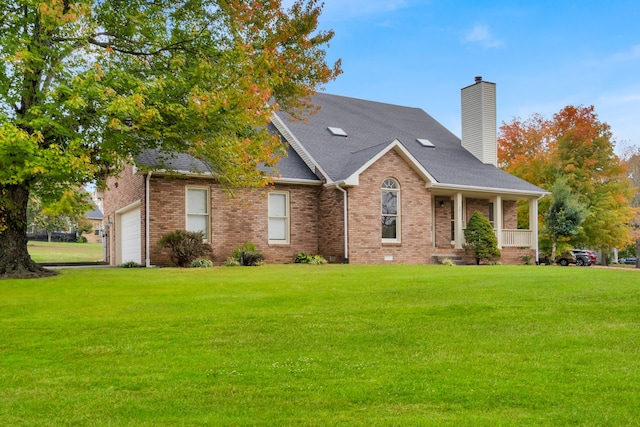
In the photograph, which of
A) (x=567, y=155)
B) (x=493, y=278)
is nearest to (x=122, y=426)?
(x=493, y=278)

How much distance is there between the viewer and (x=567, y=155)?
3547 centimetres

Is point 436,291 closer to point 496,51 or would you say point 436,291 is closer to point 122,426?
point 122,426

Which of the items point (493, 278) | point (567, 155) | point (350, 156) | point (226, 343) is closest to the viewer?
point (226, 343)

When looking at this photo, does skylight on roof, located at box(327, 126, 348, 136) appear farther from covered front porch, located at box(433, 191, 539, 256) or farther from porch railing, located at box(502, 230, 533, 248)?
porch railing, located at box(502, 230, 533, 248)

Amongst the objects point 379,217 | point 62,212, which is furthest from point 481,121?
point 62,212

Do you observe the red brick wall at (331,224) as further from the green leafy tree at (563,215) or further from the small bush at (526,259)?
the green leafy tree at (563,215)

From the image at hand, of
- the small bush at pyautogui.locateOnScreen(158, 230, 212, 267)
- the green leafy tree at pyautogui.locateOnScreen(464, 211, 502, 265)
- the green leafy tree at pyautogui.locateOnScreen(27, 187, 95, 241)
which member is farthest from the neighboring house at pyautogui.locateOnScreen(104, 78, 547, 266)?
the green leafy tree at pyautogui.locateOnScreen(27, 187, 95, 241)

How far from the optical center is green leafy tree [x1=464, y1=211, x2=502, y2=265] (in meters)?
23.2

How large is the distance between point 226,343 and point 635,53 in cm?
2556

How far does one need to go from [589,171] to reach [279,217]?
901 inches

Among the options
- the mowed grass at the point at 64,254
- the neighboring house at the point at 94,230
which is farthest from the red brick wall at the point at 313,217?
the neighboring house at the point at 94,230

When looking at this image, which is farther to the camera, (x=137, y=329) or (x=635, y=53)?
(x=635, y=53)

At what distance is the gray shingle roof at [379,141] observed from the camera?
22.9 m

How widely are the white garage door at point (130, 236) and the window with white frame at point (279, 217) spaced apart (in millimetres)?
4815
